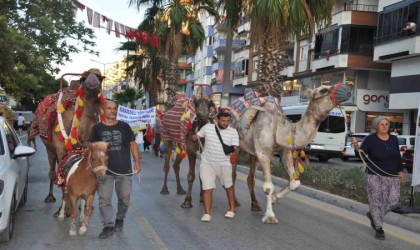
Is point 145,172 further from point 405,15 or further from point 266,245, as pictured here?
point 405,15

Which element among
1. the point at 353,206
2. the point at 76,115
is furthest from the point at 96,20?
the point at 353,206

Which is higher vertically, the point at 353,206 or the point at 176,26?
the point at 176,26

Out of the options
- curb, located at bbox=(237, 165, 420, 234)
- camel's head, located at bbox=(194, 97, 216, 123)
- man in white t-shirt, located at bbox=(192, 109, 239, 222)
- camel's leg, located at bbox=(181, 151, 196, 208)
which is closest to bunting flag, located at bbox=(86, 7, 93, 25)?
curb, located at bbox=(237, 165, 420, 234)

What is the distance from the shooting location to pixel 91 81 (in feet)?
24.2

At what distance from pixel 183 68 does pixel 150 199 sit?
77366mm

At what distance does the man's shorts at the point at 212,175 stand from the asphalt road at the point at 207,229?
0.62 meters

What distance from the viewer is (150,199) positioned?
32.1 ft

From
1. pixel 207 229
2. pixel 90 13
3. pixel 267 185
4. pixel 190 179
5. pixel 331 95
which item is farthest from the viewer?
pixel 90 13

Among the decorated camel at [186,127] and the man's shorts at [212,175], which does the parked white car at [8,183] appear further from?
the decorated camel at [186,127]

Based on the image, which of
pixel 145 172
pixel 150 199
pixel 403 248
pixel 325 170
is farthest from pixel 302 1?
pixel 403 248

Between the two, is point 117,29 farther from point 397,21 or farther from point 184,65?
point 184,65

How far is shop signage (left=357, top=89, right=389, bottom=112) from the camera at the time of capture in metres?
36.1

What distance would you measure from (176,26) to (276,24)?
12.0m

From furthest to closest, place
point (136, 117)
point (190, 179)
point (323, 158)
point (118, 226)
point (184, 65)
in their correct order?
point (184, 65) → point (323, 158) → point (136, 117) → point (190, 179) → point (118, 226)
